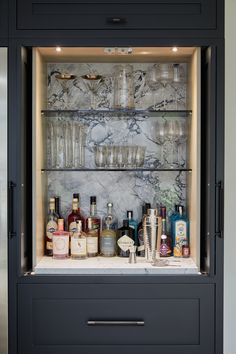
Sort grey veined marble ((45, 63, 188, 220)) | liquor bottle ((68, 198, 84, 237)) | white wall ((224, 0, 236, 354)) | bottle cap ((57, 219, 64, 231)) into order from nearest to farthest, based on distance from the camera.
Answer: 1. white wall ((224, 0, 236, 354))
2. bottle cap ((57, 219, 64, 231))
3. liquor bottle ((68, 198, 84, 237))
4. grey veined marble ((45, 63, 188, 220))

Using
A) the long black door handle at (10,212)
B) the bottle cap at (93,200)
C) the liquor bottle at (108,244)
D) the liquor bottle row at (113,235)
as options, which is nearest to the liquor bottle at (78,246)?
the liquor bottle row at (113,235)

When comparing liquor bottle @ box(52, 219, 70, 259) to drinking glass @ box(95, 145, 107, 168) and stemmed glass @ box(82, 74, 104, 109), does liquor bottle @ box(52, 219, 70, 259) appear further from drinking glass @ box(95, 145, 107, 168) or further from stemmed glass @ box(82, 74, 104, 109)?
stemmed glass @ box(82, 74, 104, 109)

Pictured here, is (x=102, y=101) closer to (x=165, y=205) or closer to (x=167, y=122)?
(x=167, y=122)

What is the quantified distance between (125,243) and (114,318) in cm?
44

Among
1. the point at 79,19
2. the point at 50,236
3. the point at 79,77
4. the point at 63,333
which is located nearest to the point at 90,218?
the point at 50,236

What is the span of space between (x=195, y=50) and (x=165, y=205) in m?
0.91

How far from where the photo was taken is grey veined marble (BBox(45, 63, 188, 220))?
2941mm

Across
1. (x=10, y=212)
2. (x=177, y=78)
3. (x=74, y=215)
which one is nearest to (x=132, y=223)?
(x=74, y=215)

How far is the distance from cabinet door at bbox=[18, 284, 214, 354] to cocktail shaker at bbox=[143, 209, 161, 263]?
27cm

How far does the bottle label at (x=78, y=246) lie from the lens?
2.68 m

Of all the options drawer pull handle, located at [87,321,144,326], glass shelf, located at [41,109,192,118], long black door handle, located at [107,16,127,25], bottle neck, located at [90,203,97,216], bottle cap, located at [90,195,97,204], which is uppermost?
long black door handle, located at [107,16,127,25]

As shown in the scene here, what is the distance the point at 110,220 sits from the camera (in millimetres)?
2906

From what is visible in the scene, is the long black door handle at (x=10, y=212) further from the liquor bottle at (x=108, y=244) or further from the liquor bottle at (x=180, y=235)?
the liquor bottle at (x=180, y=235)

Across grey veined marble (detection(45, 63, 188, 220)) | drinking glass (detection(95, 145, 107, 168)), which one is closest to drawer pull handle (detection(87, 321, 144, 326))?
grey veined marble (detection(45, 63, 188, 220))
